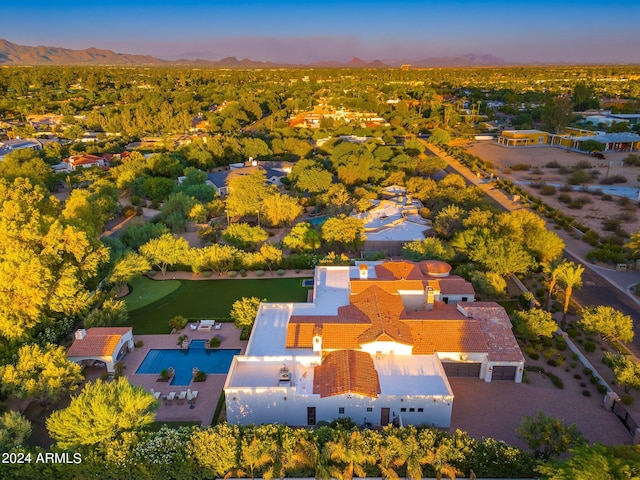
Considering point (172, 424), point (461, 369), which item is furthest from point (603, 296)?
point (172, 424)

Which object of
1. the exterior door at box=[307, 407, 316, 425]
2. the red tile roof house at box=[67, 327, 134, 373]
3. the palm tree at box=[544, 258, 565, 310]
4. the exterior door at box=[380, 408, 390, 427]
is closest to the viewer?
the exterior door at box=[380, 408, 390, 427]

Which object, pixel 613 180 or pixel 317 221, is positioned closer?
pixel 317 221

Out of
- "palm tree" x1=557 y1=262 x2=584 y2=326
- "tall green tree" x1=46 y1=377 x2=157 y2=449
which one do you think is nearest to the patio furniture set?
"tall green tree" x1=46 y1=377 x2=157 y2=449

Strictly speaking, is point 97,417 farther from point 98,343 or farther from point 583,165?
point 583,165

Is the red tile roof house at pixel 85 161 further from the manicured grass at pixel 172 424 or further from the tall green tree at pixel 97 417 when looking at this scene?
the tall green tree at pixel 97 417

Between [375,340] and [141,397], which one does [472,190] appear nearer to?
[375,340]

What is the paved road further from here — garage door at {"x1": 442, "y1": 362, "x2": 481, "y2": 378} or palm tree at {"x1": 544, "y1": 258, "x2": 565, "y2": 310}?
garage door at {"x1": 442, "y1": 362, "x2": 481, "y2": 378}

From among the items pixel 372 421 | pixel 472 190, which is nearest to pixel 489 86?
pixel 472 190
